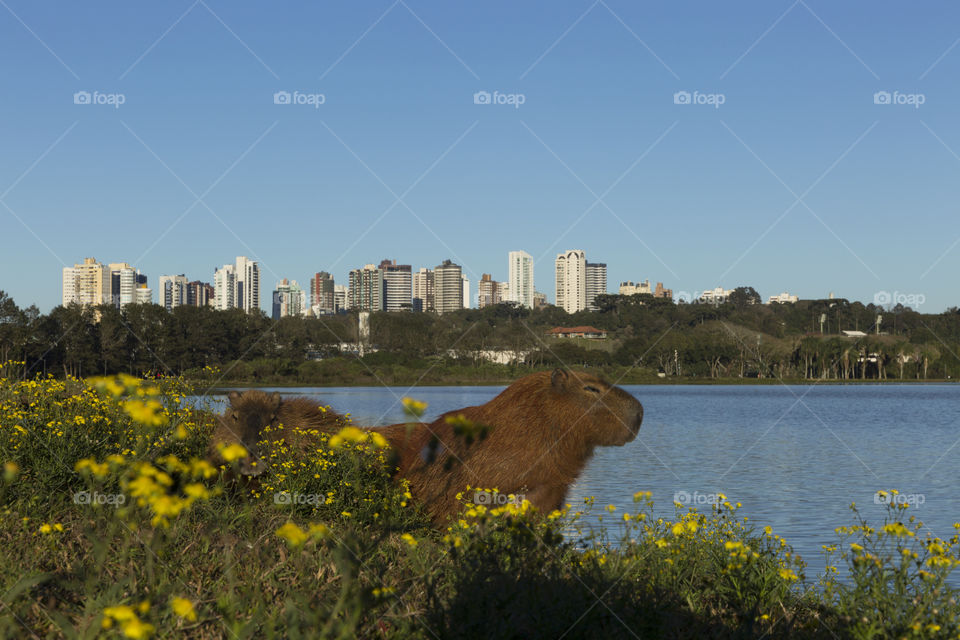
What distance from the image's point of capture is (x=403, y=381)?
→ 6072 cm

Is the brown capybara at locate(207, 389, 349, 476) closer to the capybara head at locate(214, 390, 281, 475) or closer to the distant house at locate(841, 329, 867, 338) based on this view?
the capybara head at locate(214, 390, 281, 475)

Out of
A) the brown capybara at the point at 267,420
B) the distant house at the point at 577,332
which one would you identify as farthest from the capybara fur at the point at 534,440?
the distant house at the point at 577,332

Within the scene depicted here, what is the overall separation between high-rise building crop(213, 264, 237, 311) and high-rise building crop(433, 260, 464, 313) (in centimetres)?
3586

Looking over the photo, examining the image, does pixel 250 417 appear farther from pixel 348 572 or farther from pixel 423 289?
pixel 423 289

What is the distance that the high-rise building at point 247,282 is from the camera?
144225 mm

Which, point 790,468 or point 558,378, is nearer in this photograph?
point 558,378

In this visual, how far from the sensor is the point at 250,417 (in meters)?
7.99

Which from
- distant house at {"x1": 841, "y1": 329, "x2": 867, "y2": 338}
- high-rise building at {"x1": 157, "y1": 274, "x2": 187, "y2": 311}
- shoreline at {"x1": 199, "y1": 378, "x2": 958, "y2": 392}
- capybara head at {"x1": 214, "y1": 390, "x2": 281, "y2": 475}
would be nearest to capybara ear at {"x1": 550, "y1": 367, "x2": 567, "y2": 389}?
capybara head at {"x1": 214, "y1": 390, "x2": 281, "y2": 475}

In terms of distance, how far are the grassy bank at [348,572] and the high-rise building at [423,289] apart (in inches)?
5816

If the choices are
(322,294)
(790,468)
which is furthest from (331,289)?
(790,468)

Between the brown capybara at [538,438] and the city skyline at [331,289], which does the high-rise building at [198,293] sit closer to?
the city skyline at [331,289]

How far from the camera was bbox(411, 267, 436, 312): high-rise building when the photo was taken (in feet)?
533

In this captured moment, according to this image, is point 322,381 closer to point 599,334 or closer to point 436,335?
point 436,335

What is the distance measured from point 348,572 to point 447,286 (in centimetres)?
16281
